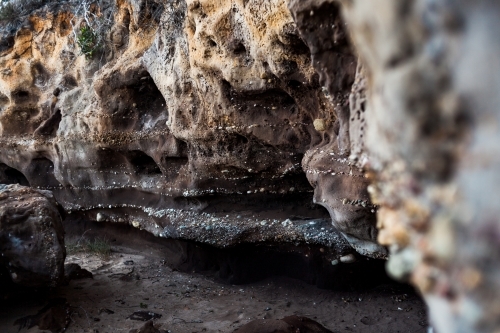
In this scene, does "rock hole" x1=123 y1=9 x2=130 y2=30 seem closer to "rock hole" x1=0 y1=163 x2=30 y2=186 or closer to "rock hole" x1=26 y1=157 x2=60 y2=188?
"rock hole" x1=26 y1=157 x2=60 y2=188

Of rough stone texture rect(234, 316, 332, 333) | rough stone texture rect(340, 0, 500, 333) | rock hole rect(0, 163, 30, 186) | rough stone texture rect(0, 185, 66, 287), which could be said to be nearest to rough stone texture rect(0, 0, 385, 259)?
rock hole rect(0, 163, 30, 186)

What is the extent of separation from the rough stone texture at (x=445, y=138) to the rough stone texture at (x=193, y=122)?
157 centimetres

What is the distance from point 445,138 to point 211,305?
3473 mm

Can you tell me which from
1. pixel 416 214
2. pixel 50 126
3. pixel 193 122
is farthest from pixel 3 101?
pixel 416 214

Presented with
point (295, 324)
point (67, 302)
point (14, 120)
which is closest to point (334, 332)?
point (295, 324)

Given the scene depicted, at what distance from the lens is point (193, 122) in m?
4.14

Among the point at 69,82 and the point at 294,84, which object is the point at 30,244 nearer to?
the point at 294,84

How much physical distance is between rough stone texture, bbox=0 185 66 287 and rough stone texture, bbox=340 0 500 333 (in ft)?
10.7

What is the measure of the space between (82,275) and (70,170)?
192 cm

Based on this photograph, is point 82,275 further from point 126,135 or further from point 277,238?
point 277,238

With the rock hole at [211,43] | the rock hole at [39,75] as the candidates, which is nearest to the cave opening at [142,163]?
the rock hole at [211,43]

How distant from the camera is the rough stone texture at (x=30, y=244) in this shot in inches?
130

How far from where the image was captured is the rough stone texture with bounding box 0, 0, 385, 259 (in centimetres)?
302

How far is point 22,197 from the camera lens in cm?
371
